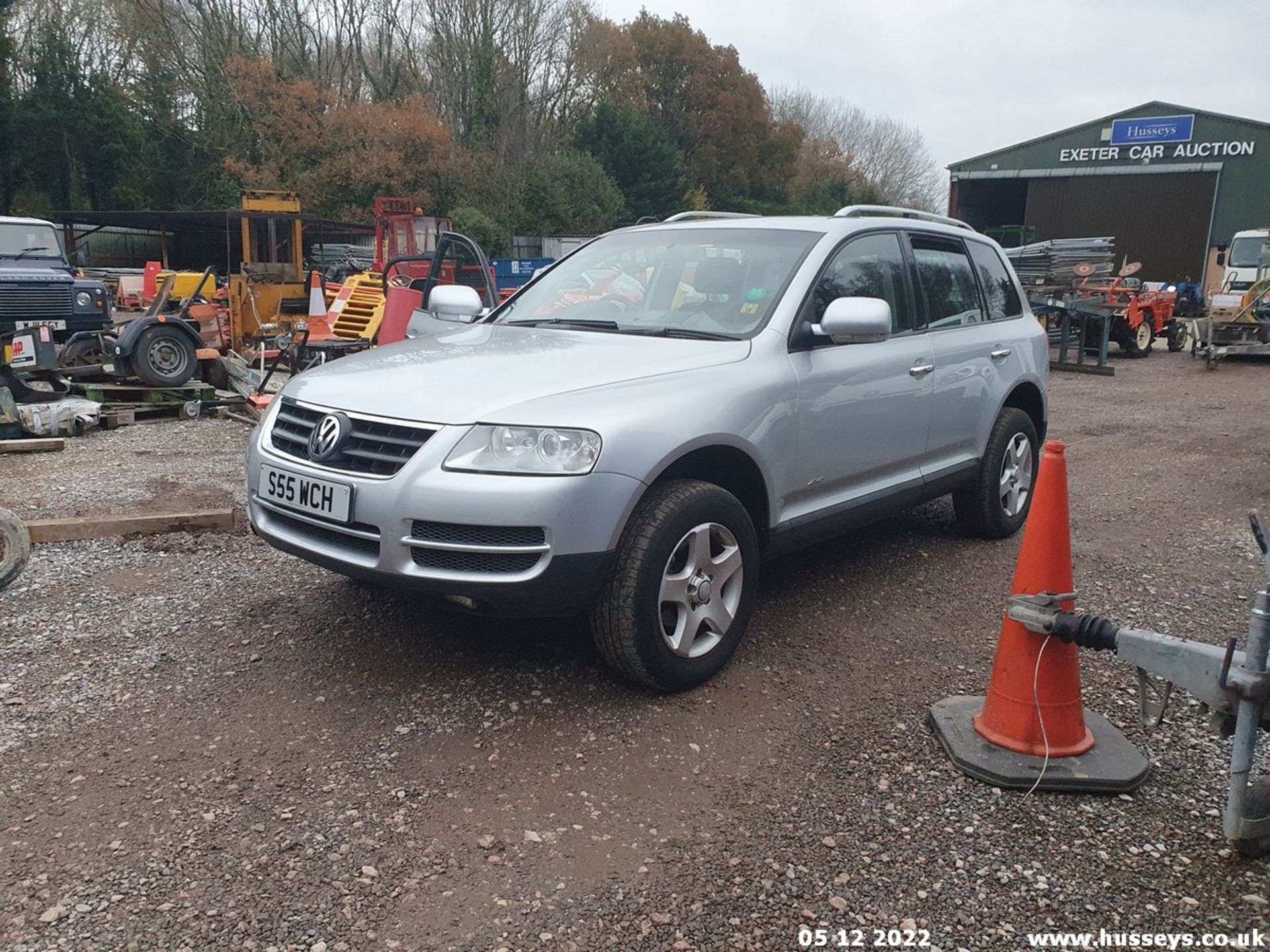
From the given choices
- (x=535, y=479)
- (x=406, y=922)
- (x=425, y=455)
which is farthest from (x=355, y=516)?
(x=406, y=922)

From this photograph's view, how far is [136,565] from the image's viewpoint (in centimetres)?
484

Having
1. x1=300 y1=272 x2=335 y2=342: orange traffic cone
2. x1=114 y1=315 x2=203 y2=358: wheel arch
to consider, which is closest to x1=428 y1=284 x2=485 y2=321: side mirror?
x1=114 y1=315 x2=203 y2=358: wheel arch

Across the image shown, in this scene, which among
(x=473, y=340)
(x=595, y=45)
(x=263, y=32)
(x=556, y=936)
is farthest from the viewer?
(x=595, y=45)

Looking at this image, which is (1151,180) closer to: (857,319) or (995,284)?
(995,284)

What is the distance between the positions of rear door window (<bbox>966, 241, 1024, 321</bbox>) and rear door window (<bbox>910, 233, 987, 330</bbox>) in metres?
0.11

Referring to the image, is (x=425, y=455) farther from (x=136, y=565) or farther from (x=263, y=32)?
(x=263, y=32)

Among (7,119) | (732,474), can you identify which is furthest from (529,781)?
(7,119)

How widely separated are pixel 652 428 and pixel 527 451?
0.43 meters

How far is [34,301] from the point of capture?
35.1 feet

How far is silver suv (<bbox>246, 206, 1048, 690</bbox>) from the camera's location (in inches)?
123

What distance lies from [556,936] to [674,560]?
1.40 m

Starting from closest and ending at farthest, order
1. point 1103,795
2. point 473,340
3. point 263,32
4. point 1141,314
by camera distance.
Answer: point 1103,795
point 473,340
point 1141,314
point 263,32

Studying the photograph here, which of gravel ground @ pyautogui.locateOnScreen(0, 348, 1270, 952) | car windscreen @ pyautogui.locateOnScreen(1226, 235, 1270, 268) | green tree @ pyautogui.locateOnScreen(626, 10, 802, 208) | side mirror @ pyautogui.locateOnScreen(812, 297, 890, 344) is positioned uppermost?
green tree @ pyautogui.locateOnScreen(626, 10, 802, 208)

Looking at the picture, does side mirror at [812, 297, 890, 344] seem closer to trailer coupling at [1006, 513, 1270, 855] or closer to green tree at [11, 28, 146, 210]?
trailer coupling at [1006, 513, 1270, 855]
